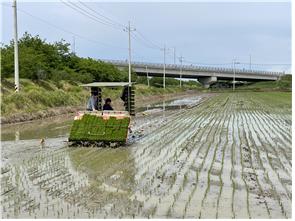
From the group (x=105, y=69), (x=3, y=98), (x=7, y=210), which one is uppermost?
(x=105, y=69)

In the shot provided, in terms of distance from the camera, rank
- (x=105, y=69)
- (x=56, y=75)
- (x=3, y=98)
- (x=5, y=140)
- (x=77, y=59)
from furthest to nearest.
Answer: (x=105, y=69)
(x=77, y=59)
(x=56, y=75)
(x=3, y=98)
(x=5, y=140)

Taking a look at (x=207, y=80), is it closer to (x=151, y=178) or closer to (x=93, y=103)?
(x=93, y=103)

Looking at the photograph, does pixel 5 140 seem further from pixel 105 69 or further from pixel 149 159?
pixel 105 69

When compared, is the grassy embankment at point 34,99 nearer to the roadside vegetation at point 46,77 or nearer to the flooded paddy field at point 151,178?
the roadside vegetation at point 46,77

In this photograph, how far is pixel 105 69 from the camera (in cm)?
6066

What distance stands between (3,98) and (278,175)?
17757mm

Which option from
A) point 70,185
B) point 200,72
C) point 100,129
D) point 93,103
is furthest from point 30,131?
point 200,72

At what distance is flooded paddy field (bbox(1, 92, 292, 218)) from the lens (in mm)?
6516

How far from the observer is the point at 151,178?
28.5ft

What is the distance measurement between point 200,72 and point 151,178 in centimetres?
9705

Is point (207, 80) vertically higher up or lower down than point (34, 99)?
higher up

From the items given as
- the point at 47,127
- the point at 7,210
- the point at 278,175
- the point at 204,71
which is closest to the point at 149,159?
the point at 278,175

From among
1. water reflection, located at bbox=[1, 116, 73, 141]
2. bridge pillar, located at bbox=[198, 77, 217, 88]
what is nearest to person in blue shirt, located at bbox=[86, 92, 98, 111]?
water reflection, located at bbox=[1, 116, 73, 141]

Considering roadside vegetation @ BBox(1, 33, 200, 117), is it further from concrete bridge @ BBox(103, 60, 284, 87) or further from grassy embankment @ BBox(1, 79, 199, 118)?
concrete bridge @ BBox(103, 60, 284, 87)
